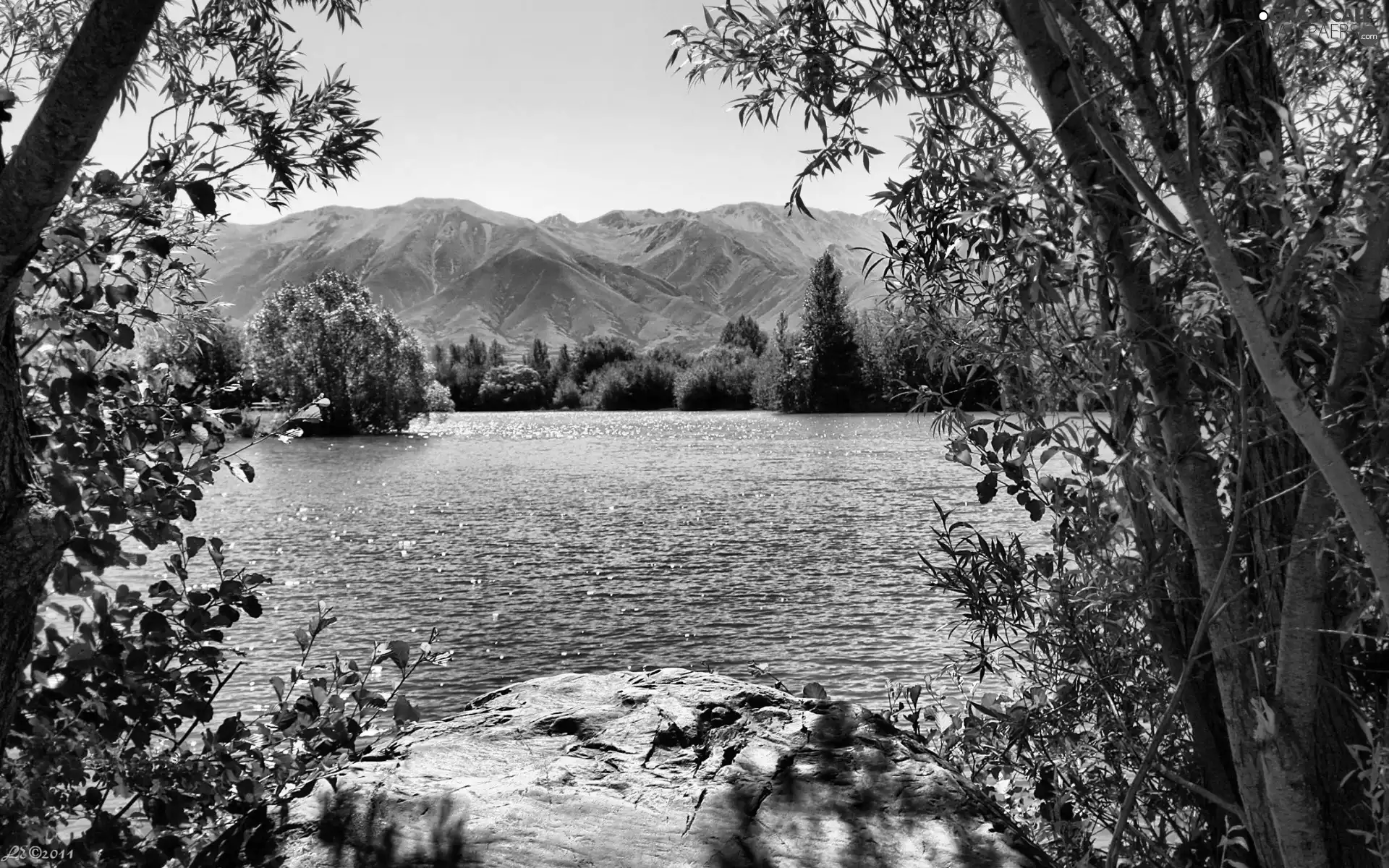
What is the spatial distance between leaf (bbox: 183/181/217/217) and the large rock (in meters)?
2.24

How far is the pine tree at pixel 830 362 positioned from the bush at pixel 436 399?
31586mm

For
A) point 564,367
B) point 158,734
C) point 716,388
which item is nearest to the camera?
point 158,734

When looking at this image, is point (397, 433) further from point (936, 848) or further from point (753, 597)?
point (936, 848)

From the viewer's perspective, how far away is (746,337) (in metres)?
131

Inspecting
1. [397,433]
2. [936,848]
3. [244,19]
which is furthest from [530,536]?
[397,433]

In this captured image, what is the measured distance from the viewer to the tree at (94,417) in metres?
2.68

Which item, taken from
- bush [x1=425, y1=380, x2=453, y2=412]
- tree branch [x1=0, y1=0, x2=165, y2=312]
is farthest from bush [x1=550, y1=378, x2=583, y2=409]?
tree branch [x1=0, y1=0, x2=165, y2=312]

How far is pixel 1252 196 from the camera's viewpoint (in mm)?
2848

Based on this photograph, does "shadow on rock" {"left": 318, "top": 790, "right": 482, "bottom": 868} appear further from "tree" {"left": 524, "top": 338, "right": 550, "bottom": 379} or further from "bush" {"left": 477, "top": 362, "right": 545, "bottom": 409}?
"tree" {"left": 524, "top": 338, "right": 550, "bottom": 379}

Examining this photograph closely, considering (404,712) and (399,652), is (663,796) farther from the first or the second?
(399,652)

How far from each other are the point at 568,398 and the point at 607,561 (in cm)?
8785

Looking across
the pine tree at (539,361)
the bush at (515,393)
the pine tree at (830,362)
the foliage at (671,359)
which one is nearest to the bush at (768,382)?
the pine tree at (830,362)

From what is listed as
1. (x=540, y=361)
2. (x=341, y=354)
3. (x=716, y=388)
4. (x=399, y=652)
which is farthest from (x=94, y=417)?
(x=540, y=361)

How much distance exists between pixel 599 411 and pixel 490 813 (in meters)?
97.0
